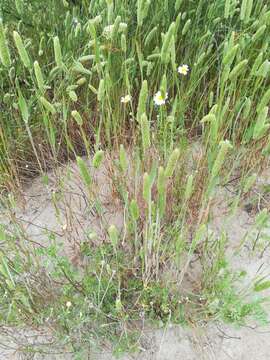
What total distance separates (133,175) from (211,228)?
325 millimetres

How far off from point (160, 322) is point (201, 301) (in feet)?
0.49

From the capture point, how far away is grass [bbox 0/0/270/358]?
1123mm

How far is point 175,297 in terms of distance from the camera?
4.09ft

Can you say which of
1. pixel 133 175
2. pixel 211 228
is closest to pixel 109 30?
pixel 133 175

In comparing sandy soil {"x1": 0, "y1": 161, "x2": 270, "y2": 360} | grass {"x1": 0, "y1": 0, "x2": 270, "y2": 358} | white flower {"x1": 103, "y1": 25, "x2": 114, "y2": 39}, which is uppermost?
white flower {"x1": 103, "y1": 25, "x2": 114, "y2": 39}

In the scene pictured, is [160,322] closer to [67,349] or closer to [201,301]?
[201,301]

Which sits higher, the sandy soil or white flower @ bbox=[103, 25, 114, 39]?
white flower @ bbox=[103, 25, 114, 39]

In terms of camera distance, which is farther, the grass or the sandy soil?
the sandy soil

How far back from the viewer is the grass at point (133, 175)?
3.68 feet

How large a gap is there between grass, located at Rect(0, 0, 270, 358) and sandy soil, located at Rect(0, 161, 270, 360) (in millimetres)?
41

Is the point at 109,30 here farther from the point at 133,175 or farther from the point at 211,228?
the point at 211,228

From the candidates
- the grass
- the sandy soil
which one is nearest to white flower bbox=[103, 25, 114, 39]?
the grass

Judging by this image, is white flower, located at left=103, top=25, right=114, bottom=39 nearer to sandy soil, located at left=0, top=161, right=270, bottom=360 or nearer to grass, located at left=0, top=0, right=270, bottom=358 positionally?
grass, located at left=0, top=0, right=270, bottom=358

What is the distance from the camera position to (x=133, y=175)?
1387 mm
